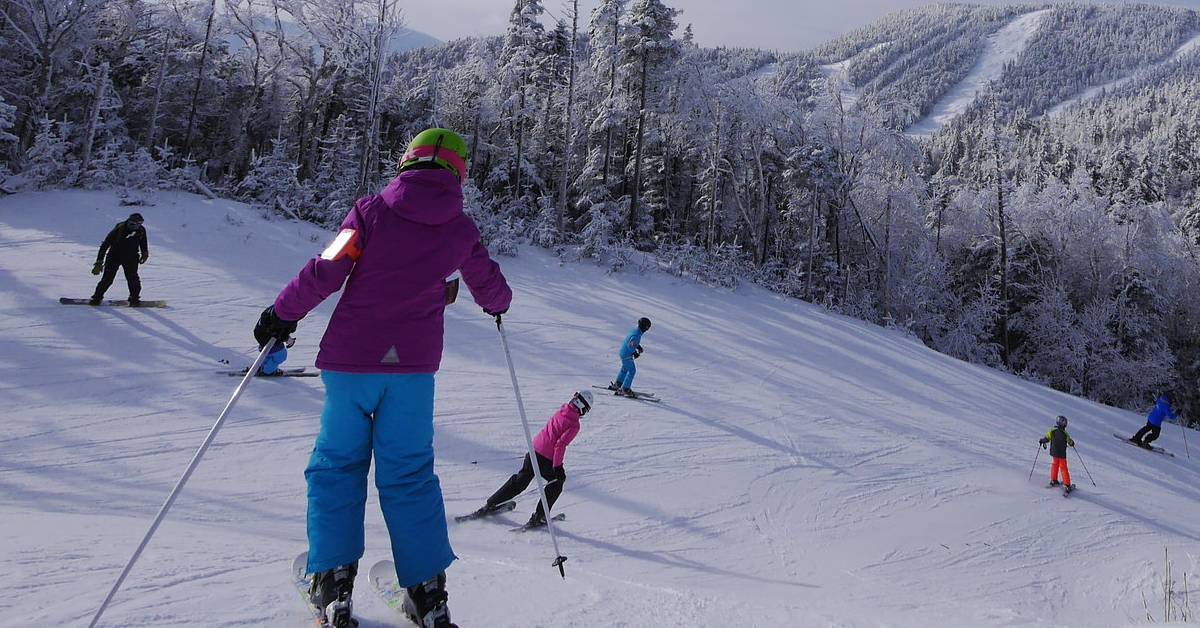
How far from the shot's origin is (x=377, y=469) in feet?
8.11

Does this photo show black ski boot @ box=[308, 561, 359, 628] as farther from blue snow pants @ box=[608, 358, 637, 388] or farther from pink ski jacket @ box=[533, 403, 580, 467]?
blue snow pants @ box=[608, 358, 637, 388]

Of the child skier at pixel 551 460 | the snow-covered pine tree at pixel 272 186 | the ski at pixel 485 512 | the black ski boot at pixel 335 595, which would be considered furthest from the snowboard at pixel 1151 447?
the snow-covered pine tree at pixel 272 186

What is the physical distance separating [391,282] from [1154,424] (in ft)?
56.1

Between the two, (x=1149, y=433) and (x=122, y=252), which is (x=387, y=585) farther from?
(x=1149, y=433)

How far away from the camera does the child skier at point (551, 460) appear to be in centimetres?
580

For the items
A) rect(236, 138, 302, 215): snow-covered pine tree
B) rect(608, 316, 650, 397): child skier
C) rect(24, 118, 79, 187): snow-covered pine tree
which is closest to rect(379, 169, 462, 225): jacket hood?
rect(608, 316, 650, 397): child skier

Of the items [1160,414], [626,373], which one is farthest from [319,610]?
[1160,414]

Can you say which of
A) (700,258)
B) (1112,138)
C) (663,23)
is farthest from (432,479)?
(1112,138)

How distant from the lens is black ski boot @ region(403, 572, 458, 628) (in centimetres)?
232

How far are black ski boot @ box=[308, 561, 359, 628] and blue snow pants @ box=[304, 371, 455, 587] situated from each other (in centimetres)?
6

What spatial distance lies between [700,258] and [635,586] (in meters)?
23.1

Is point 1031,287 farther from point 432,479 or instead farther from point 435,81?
point 432,479

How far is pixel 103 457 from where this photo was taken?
20.4 feet

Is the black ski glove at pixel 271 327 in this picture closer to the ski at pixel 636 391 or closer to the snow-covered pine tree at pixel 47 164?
the ski at pixel 636 391
